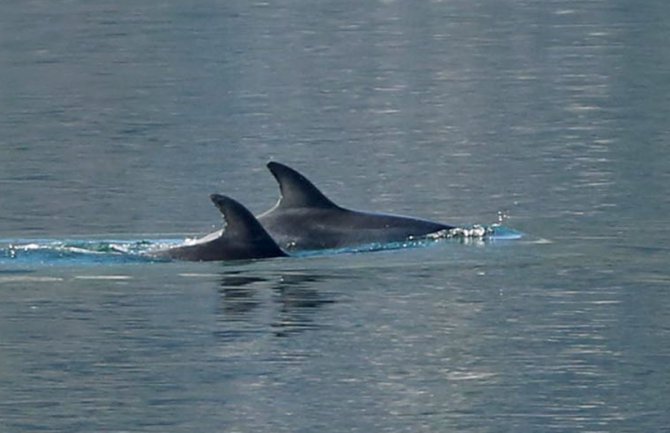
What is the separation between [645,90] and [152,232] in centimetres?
1648

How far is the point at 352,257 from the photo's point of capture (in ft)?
70.4

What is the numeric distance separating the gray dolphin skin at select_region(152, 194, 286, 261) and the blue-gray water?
0.57ft

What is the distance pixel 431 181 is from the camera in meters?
27.3

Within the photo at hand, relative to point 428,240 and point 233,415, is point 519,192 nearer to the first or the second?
point 428,240

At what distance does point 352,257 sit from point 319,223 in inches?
27.4

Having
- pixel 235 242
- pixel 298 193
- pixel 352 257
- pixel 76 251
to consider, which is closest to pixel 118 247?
pixel 76 251

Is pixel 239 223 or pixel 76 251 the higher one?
pixel 239 223

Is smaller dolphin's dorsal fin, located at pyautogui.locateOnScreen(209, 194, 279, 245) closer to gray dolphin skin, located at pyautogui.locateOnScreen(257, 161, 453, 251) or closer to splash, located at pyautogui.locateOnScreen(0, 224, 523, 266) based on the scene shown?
splash, located at pyautogui.locateOnScreen(0, 224, 523, 266)

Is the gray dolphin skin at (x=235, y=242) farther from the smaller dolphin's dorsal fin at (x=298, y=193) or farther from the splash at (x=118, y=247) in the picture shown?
Result: the smaller dolphin's dorsal fin at (x=298, y=193)

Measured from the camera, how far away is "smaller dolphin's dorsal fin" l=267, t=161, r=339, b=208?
71.9 ft

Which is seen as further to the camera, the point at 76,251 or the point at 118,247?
the point at 118,247

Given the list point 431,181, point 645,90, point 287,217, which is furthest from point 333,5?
point 287,217

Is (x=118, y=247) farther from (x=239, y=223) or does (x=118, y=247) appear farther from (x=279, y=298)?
(x=279, y=298)

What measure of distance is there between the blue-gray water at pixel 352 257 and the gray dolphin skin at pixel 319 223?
42 centimetres
